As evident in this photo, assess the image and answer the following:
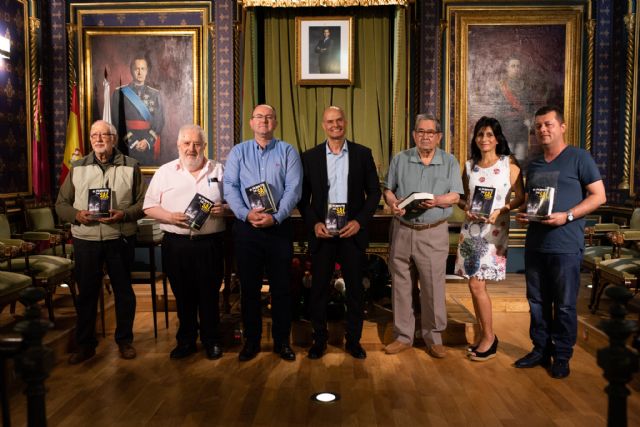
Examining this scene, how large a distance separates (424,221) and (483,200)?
1.19 ft

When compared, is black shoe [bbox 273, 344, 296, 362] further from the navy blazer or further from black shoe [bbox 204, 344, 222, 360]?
the navy blazer

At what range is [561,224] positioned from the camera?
2.97 meters

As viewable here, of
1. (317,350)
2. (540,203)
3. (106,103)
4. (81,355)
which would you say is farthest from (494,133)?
(106,103)

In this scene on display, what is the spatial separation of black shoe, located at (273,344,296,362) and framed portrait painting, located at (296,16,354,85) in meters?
3.11

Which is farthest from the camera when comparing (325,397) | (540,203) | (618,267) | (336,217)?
(618,267)

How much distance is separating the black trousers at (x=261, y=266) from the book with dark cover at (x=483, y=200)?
104 cm

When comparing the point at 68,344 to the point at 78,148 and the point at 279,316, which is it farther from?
the point at 78,148

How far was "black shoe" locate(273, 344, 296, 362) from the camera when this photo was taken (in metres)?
3.39

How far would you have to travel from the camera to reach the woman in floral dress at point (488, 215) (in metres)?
3.24

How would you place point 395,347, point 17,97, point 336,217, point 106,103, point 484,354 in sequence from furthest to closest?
1. point 106,103
2. point 17,97
3. point 395,347
4. point 484,354
5. point 336,217

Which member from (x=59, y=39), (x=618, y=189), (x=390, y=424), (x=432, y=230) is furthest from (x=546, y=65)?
(x=59, y=39)

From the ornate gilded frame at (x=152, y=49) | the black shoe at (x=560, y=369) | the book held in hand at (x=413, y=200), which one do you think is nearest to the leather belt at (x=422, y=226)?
the book held in hand at (x=413, y=200)

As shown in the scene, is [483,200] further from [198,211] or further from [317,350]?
[198,211]

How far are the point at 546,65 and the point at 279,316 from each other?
4007mm
